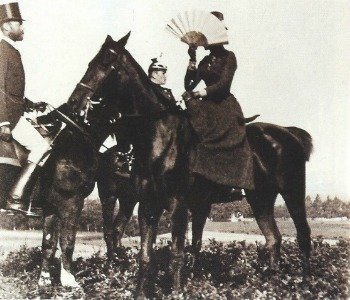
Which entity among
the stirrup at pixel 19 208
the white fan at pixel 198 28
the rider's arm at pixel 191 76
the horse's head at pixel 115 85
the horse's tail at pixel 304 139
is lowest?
the stirrup at pixel 19 208

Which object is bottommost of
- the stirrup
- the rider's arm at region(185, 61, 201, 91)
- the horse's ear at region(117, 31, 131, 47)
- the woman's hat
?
the stirrup

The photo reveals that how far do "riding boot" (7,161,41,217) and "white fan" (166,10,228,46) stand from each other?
259 cm

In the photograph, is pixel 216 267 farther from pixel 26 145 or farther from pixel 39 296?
pixel 26 145

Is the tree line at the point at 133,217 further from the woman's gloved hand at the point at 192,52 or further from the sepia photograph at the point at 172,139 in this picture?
the woman's gloved hand at the point at 192,52

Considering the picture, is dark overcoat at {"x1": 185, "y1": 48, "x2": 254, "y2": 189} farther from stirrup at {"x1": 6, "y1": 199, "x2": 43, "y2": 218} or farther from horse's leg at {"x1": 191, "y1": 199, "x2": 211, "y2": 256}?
stirrup at {"x1": 6, "y1": 199, "x2": 43, "y2": 218}

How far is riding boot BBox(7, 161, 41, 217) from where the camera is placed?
21.9 ft

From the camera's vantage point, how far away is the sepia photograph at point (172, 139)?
6238 millimetres

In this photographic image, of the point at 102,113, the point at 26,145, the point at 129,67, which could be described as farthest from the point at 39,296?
the point at 129,67

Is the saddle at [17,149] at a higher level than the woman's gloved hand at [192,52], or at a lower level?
lower

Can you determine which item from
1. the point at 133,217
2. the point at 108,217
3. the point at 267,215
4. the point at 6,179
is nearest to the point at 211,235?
the point at 133,217

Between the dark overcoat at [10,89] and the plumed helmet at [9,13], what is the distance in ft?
0.99

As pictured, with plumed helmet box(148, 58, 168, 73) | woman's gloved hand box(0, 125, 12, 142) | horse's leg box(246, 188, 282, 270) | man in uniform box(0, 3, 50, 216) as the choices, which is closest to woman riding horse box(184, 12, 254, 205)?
horse's leg box(246, 188, 282, 270)

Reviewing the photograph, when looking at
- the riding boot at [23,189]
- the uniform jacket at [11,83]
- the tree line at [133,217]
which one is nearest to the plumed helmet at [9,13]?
the uniform jacket at [11,83]

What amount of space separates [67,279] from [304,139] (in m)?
3.74
